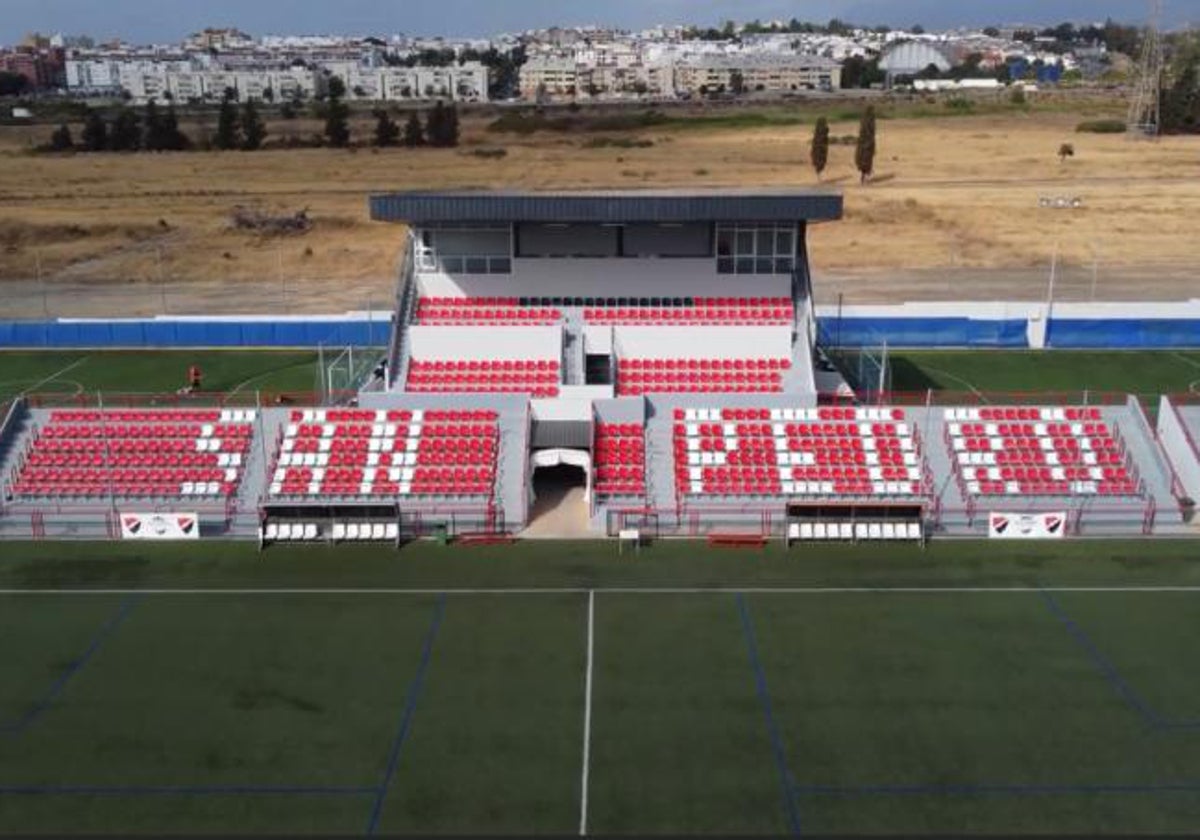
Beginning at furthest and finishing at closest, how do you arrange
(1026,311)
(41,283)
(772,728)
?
(41,283) < (1026,311) < (772,728)

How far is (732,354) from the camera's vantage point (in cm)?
3584

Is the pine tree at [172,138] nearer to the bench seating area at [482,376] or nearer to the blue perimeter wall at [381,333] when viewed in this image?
the blue perimeter wall at [381,333]

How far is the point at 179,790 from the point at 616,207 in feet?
71.8

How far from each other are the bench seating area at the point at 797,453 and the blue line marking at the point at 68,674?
46.6 ft

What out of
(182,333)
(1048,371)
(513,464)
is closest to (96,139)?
(182,333)

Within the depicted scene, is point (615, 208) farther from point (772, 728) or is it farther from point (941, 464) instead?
point (772, 728)

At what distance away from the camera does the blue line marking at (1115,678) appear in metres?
19.6

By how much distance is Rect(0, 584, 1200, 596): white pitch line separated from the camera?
25.1 m

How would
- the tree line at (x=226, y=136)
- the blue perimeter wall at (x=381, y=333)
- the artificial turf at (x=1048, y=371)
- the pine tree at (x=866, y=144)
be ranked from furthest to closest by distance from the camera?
1. the tree line at (x=226, y=136)
2. the pine tree at (x=866, y=144)
3. the blue perimeter wall at (x=381, y=333)
4. the artificial turf at (x=1048, y=371)

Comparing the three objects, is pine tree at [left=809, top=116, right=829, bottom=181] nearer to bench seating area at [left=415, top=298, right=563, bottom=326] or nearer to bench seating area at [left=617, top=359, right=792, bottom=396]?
bench seating area at [left=617, top=359, right=792, bottom=396]

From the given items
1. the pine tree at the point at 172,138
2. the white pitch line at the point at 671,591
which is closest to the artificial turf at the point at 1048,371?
the white pitch line at the point at 671,591

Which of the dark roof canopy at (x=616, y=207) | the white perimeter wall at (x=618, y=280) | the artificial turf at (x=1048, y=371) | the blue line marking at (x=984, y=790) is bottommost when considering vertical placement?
the artificial turf at (x=1048, y=371)

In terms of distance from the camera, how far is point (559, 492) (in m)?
31.2

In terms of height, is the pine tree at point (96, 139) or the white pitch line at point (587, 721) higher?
the pine tree at point (96, 139)
